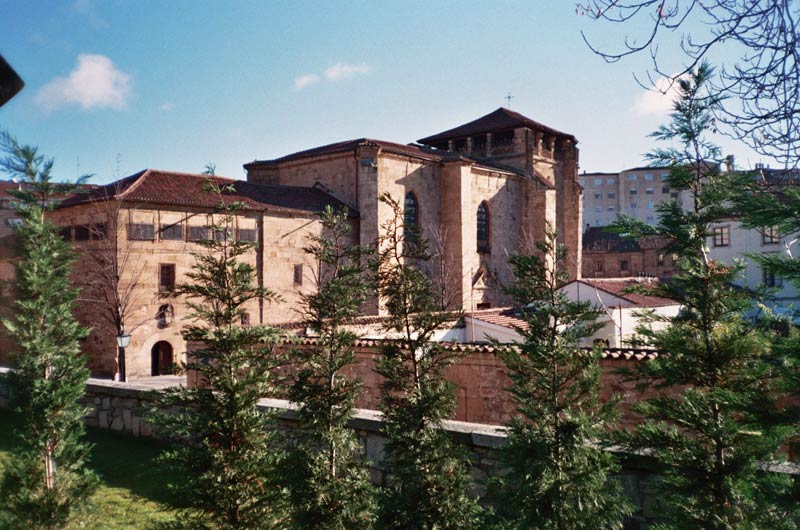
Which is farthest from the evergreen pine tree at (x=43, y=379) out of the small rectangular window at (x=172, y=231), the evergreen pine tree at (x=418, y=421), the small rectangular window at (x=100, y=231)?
the small rectangular window at (x=172, y=231)

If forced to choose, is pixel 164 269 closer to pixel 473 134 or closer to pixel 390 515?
pixel 390 515

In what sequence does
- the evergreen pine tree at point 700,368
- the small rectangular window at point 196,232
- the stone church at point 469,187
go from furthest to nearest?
the stone church at point 469,187
the small rectangular window at point 196,232
the evergreen pine tree at point 700,368

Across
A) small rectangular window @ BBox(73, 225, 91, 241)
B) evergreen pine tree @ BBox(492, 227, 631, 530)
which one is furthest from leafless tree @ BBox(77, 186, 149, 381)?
evergreen pine tree @ BBox(492, 227, 631, 530)

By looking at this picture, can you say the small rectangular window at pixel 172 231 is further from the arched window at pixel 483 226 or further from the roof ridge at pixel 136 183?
the arched window at pixel 483 226

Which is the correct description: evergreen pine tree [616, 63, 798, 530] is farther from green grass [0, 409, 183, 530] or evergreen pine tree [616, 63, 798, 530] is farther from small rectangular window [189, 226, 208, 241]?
small rectangular window [189, 226, 208, 241]

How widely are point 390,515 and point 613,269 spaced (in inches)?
2083

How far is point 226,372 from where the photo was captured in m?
6.07

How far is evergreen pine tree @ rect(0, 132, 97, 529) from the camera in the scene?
24.8 feet

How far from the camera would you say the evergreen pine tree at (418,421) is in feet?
19.7

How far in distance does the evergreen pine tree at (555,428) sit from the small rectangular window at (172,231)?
20.2 meters

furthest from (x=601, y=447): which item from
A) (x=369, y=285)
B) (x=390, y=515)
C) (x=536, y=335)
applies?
(x=369, y=285)

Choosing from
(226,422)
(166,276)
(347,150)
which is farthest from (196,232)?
(226,422)

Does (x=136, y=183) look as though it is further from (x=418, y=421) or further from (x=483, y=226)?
(x=418, y=421)

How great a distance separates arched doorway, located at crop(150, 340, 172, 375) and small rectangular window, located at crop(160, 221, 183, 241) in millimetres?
4069
